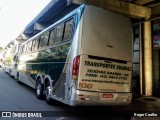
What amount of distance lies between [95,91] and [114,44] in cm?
158

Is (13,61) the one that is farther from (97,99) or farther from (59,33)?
(97,99)

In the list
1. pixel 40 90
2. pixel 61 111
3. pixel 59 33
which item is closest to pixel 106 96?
pixel 61 111

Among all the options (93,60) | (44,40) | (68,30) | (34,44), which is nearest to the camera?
(93,60)

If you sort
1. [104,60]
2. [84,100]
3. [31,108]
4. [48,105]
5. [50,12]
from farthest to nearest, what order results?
[50,12]
[48,105]
[31,108]
[104,60]
[84,100]

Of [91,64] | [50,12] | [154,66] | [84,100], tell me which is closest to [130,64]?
[91,64]

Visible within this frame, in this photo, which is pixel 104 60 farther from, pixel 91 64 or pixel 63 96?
pixel 63 96

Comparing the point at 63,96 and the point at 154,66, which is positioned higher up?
the point at 154,66

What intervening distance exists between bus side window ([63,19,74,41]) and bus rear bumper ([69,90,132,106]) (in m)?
1.96

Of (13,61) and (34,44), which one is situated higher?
(34,44)

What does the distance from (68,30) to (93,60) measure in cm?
158

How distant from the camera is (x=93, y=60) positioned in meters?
7.64

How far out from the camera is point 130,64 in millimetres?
8477

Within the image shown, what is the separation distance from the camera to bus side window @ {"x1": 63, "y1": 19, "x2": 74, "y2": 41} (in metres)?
8.34

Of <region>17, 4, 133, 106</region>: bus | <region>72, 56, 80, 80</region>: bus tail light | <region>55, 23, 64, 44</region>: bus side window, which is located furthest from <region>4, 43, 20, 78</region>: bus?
<region>72, 56, 80, 80</region>: bus tail light
